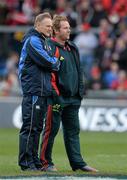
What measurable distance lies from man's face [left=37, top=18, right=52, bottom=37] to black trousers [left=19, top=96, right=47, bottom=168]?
3.04 ft

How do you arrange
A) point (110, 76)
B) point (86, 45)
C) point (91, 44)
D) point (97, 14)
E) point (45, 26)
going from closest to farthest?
point (45, 26) < point (110, 76) < point (86, 45) < point (91, 44) < point (97, 14)

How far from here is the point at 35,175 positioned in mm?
9555

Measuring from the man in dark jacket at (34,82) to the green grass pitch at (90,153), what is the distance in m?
0.42

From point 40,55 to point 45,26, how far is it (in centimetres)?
44

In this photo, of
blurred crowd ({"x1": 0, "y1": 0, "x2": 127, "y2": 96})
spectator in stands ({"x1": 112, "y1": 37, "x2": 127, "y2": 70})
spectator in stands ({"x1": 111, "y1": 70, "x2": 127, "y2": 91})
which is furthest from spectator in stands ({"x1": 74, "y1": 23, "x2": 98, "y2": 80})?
spectator in stands ({"x1": 111, "y1": 70, "x2": 127, "y2": 91})

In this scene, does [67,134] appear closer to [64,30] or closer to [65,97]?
[65,97]

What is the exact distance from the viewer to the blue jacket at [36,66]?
10172 mm

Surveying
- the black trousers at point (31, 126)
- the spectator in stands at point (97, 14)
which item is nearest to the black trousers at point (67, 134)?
the black trousers at point (31, 126)

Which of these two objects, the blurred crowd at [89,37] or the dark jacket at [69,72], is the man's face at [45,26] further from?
the blurred crowd at [89,37]

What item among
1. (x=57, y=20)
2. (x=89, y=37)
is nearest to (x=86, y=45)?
(x=89, y=37)

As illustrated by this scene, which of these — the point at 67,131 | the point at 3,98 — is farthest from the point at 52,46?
the point at 3,98

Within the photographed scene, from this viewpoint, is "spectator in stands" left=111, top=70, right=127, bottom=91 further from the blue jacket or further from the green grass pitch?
the blue jacket

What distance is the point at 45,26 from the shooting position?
33.9 ft

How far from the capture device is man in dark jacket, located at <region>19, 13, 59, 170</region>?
1019cm
